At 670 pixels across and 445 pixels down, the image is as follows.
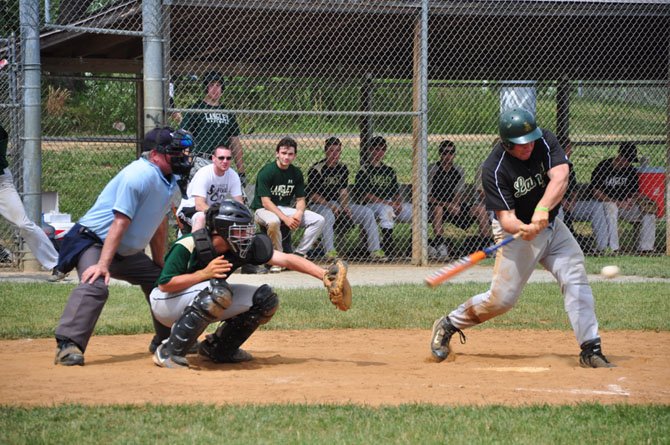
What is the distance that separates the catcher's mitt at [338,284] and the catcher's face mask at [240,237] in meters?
0.52

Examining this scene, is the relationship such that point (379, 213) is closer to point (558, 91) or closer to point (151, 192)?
point (558, 91)

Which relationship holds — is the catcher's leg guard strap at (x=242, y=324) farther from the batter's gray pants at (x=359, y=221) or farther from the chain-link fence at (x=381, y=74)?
the batter's gray pants at (x=359, y=221)

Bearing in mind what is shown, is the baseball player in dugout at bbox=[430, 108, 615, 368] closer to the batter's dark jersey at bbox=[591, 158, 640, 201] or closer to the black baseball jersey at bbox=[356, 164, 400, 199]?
the black baseball jersey at bbox=[356, 164, 400, 199]

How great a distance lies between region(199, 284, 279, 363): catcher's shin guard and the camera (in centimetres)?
634

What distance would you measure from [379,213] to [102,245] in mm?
6237

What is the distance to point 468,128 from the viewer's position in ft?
68.0

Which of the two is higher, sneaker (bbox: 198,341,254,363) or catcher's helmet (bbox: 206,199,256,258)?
catcher's helmet (bbox: 206,199,256,258)

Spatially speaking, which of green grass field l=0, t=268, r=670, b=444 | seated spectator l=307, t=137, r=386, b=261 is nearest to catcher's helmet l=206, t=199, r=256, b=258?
green grass field l=0, t=268, r=670, b=444

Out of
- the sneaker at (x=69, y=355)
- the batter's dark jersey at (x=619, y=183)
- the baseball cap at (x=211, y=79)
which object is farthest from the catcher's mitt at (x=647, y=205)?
the sneaker at (x=69, y=355)

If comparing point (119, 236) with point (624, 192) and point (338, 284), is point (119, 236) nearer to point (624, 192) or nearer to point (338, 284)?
point (338, 284)

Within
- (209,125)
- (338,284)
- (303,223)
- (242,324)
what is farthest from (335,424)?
(209,125)

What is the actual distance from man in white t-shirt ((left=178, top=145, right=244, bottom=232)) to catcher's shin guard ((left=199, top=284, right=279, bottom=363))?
13.4ft

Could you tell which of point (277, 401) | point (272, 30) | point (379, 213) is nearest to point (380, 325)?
point (277, 401)

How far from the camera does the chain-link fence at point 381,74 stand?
11625mm
